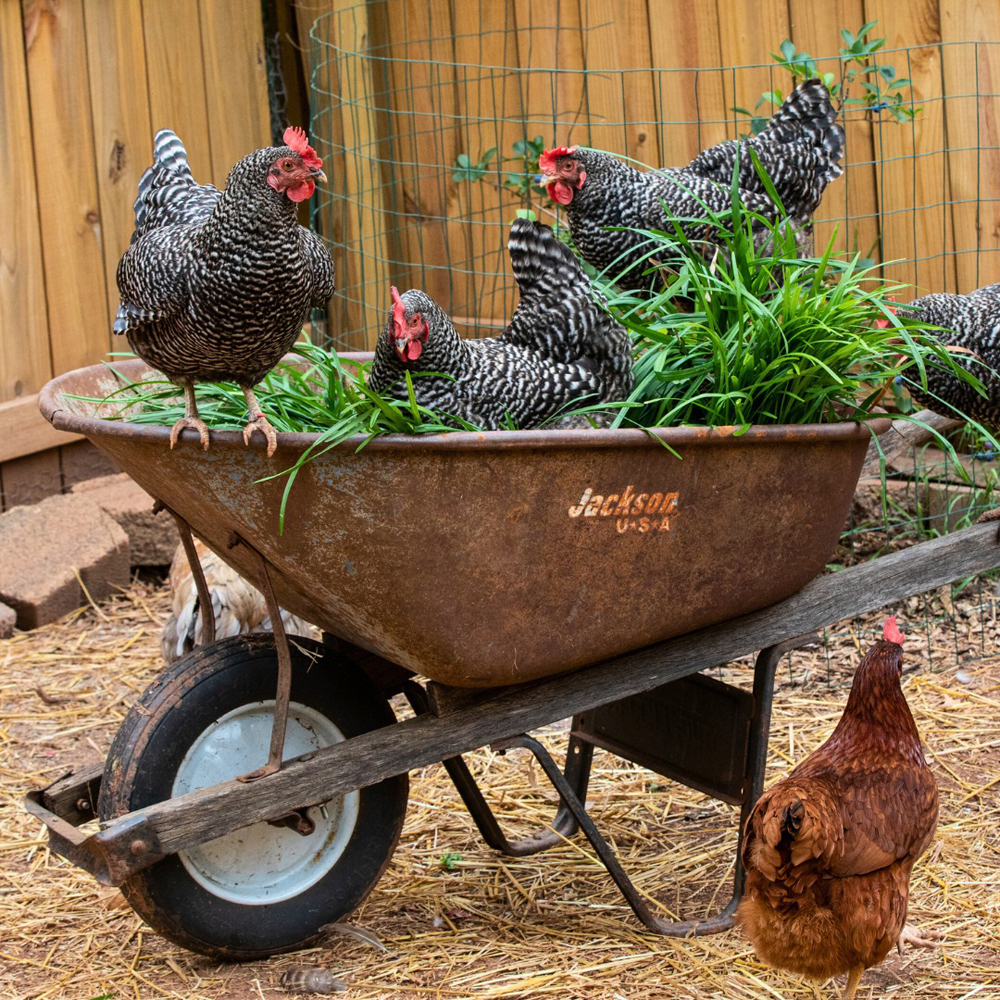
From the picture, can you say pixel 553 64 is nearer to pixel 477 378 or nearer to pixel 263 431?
Answer: pixel 477 378

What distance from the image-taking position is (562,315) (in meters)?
2.34

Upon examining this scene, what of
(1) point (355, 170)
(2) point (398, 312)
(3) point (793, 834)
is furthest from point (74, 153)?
(3) point (793, 834)

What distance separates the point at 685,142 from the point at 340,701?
276 centimetres

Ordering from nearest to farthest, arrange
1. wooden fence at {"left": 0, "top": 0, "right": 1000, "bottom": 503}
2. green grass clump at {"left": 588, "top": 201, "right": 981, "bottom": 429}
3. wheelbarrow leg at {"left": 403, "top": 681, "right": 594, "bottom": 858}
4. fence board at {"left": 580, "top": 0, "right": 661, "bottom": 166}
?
green grass clump at {"left": 588, "top": 201, "right": 981, "bottom": 429}
wheelbarrow leg at {"left": 403, "top": 681, "right": 594, "bottom": 858}
wooden fence at {"left": 0, "top": 0, "right": 1000, "bottom": 503}
fence board at {"left": 580, "top": 0, "right": 661, "bottom": 166}

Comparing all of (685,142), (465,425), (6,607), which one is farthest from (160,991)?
(685,142)

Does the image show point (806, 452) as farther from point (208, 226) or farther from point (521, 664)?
point (208, 226)

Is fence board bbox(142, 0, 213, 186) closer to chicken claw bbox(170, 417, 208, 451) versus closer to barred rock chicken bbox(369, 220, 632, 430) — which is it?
barred rock chicken bbox(369, 220, 632, 430)

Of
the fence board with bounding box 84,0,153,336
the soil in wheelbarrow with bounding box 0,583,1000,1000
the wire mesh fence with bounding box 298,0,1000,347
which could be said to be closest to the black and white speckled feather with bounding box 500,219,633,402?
the soil in wheelbarrow with bounding box 0,583,1000,1000

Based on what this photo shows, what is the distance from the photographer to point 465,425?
6.77ft

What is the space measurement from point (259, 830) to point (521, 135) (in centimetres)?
309

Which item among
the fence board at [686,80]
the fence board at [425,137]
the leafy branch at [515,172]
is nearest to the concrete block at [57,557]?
the fence board at [425,137]

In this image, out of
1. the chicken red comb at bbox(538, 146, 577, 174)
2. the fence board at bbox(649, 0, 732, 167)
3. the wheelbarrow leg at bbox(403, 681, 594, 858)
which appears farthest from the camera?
the fence board at bbox(649, 0, 732, 167)

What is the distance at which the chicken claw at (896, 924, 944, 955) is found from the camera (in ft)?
7.34

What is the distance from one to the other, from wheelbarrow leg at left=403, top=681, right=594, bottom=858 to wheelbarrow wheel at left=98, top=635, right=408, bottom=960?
0.11 m
